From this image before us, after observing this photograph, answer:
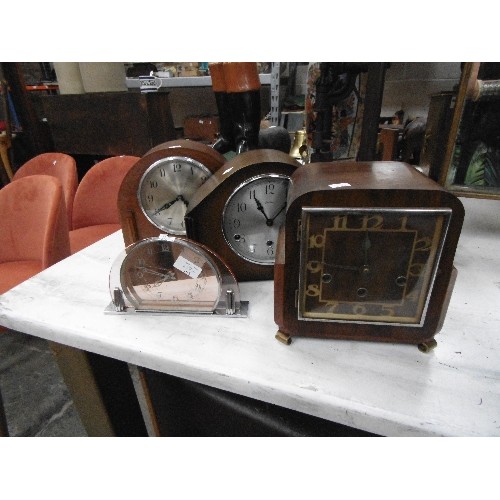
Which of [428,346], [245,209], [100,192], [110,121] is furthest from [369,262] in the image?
[110,121]

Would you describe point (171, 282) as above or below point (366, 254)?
below

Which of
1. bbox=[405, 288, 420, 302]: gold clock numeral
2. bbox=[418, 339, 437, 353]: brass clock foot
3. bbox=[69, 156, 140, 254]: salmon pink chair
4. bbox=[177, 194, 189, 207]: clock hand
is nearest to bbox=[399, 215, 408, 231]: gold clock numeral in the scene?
bbox=[405, 288, 420, 302]: gold clock numeral

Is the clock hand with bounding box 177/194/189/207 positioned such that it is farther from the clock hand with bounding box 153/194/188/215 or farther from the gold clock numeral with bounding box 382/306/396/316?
the gold clock numeral with bounding box 382/306/396/316

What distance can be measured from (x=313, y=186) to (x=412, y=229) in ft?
0.53

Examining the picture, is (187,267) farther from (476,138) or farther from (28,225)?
(28,225)

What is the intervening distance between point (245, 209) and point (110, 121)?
1936 mm

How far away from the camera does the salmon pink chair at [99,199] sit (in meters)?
1.63

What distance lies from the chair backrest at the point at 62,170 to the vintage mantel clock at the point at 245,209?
1214 mm

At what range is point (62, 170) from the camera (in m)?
1.76

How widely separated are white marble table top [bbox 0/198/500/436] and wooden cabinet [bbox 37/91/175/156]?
4.91 ft

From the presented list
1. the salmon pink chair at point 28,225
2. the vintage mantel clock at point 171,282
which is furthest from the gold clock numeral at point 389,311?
the salmon pink chair at point 28,225

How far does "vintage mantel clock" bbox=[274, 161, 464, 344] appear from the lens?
506 mm

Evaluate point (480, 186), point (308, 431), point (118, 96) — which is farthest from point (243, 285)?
point (118, 96)

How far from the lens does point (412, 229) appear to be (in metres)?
0.52
